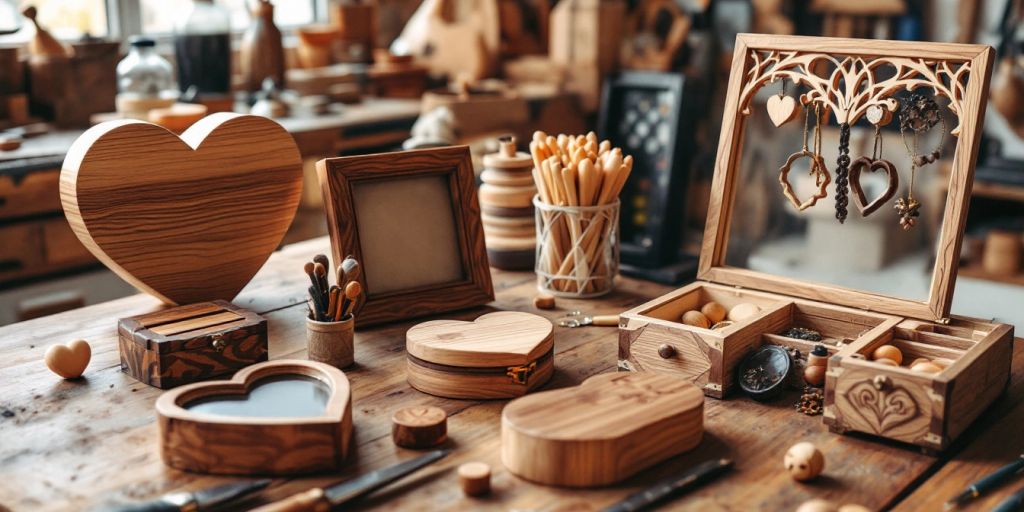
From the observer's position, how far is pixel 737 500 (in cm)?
112

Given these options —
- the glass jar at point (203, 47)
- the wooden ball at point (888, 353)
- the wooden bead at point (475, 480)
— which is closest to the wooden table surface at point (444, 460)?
the wooden bead at point (475, 480)

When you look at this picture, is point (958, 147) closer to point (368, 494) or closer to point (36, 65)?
point (368, 494)

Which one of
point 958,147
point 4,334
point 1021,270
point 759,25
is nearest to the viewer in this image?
point 958,147

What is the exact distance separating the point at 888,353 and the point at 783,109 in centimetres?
40

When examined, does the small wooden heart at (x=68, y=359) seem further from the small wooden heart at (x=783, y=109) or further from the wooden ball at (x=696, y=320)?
the small wooden heart at (x=783, y=109)

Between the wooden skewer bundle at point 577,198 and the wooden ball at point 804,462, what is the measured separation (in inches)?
27.4

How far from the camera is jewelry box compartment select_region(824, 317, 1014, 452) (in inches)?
48.0

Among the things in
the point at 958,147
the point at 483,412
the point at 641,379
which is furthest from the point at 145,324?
the point at 958,147

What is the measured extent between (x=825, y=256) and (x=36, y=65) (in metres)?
3.40

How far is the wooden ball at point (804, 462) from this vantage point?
3.79ft

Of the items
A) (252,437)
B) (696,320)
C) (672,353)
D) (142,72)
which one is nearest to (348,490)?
(252,437)

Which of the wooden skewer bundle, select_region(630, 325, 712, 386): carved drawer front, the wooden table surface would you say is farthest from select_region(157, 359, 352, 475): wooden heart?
the wooden skewer bundle

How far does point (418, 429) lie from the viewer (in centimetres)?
124

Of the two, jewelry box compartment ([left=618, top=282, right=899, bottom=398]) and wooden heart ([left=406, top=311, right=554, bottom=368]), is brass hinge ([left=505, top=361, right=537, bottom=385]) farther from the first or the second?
jewelry box compartment ([left=618, top=282, right=899, bottom=398])
